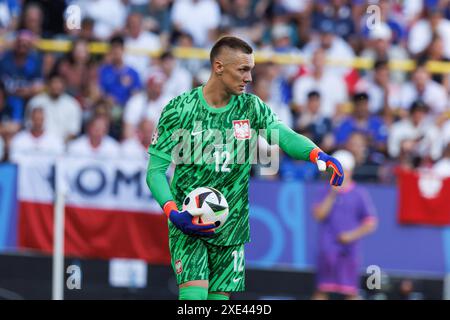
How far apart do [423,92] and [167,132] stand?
9.76m

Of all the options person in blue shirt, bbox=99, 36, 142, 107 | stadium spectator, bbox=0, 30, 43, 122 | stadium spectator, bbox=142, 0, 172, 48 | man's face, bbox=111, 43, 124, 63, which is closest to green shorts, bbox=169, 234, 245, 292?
stadium spectator, bbox=0, 30, 43, 122

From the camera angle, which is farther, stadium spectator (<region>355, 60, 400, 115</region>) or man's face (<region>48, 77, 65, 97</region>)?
stadium spectator (<region>355, 60, 400, 115</region>)

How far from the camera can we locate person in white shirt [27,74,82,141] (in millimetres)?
15648

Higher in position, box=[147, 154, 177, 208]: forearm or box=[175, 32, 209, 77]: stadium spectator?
box=[175, 32, 209, 77]: stadium spectator

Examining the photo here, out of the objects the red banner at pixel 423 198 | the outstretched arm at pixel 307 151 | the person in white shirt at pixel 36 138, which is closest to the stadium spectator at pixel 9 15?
the person in white shirt at pixel 36 138

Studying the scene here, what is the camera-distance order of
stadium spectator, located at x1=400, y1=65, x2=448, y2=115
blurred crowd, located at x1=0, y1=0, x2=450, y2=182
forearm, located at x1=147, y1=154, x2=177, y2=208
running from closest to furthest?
forearm, located at x1=147, y1=154, x2=177, y2=208
blurred crowd, located at x1=0, y1=0, x2=450, y2=182
stadium spectator, located at x1=400, y1=65, x2=448, y2=115

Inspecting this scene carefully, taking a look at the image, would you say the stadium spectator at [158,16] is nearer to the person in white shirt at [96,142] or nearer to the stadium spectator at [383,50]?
the stadium spectator at [383,50]

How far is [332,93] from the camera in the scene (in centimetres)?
1738

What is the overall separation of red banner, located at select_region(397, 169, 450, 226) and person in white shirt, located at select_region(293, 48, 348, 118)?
90.1 inches

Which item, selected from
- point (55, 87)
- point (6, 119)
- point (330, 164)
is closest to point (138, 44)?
point (55, 87)

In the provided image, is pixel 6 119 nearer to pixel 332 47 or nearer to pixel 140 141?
pixel 140 141

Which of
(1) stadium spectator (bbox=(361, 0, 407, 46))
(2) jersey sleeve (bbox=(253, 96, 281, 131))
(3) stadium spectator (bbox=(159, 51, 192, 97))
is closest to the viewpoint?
(2) jersey sleeve (bbox=(253, 96, 281, 131))

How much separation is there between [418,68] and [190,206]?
10167mm

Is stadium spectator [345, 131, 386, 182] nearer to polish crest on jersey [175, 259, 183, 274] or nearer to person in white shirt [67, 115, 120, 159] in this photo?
person in white shirt [67, 115, 120, 159]
